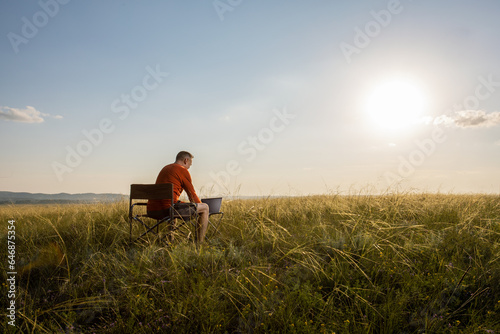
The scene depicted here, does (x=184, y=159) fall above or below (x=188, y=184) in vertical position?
above

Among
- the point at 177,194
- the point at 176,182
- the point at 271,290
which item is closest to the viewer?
the point at 271,290

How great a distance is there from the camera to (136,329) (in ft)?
7.52

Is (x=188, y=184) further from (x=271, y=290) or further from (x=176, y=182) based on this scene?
(x=271, y=290)

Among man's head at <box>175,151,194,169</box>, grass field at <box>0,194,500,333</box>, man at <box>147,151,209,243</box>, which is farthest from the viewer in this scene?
man's head at <box>175,151,194,169</box>

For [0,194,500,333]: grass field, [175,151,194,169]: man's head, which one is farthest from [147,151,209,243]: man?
[0,194,500,333]: grass field

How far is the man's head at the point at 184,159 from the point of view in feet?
15.6

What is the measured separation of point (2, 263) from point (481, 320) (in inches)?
193

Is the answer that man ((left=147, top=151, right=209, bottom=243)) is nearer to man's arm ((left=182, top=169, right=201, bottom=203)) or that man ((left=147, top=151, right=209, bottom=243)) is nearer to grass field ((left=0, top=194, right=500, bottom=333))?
man's arm ((left=182, top=169, right=201, bottom=203))

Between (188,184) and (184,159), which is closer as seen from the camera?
(188,184)

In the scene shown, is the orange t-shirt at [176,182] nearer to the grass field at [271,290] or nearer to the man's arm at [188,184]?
the man's arm at [188,184]

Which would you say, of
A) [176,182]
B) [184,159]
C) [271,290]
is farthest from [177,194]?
[271,290]

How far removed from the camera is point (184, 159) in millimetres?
4777

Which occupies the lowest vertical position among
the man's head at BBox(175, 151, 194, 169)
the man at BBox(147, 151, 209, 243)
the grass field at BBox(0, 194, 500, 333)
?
the grass field at BBox(0, 194, 500, 333)

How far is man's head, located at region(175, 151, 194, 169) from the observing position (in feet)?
15.6
